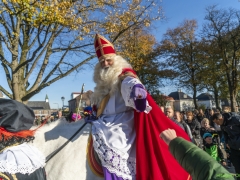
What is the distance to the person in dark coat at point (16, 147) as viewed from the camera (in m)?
2.22

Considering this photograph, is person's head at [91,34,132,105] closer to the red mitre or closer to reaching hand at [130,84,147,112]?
the red mitre

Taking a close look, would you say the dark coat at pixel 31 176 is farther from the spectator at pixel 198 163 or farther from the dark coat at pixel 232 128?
the dark coat at pixel 232 128

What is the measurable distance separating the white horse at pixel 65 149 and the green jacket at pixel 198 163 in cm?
178

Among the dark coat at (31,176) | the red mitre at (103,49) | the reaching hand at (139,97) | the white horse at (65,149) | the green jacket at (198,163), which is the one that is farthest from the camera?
the red mitre at (103,49)

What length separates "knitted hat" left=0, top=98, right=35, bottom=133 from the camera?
2.36m

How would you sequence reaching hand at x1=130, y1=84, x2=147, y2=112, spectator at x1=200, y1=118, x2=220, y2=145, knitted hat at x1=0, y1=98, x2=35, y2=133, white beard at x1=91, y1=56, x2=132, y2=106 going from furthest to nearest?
spectator at x1=200, y1=118, x2=220, y2=145
white beard at x1=91, y1=56, x2=132, y2=106
reaching hand at x1=130, y1=84, x2=147, y2=112
knitted hat at x1=0, y1=98, x2=35, y2=133

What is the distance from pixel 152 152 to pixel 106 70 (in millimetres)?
1100

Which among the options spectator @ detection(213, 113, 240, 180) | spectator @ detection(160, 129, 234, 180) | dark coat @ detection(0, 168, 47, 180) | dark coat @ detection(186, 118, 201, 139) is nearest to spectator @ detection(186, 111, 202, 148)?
dark coat @ detection(186, 118, 201, 139)

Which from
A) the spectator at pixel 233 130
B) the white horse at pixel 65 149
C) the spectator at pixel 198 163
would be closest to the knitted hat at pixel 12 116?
the white horse at pixel 65 149

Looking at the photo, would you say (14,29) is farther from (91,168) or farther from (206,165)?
(206,165)

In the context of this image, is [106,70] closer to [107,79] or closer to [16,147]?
[107,79]

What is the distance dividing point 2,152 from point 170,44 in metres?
27.7

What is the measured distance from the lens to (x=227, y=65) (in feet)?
89.8

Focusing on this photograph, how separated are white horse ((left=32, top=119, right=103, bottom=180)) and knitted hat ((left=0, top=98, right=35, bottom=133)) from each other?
67cm
